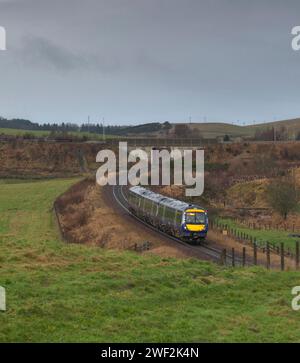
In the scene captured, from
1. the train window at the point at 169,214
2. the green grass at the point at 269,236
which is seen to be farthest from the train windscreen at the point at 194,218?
the green grass at the point at 269,236

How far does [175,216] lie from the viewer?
4475 cm

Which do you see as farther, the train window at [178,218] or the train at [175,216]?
the train window at [178,218]

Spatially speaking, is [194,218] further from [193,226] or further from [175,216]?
[175,216]

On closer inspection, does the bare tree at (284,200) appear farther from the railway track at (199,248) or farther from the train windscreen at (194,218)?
the train windscreen at (194,218)

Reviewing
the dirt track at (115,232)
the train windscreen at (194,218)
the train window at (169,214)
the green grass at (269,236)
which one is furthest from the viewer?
the train window at (169,214)

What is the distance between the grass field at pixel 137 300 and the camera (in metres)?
16.8

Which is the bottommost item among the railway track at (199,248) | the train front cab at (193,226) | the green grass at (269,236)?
the green grass at (269,236)

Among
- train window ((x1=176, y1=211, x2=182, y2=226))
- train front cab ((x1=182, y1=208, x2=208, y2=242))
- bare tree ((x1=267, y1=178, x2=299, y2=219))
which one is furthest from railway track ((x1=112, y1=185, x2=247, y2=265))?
bare tree ((x1=267, y1=178, x2=299, y2=219))

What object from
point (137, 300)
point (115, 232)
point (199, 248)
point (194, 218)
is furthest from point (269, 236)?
point (137, 300)

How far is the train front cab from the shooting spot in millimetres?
42562

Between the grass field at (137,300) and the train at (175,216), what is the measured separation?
12.5 meters

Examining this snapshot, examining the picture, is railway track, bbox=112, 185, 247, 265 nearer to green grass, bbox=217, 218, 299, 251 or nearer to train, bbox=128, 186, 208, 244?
train, bbox=128, 186, 208, 244

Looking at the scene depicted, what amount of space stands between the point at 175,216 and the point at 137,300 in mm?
24659
